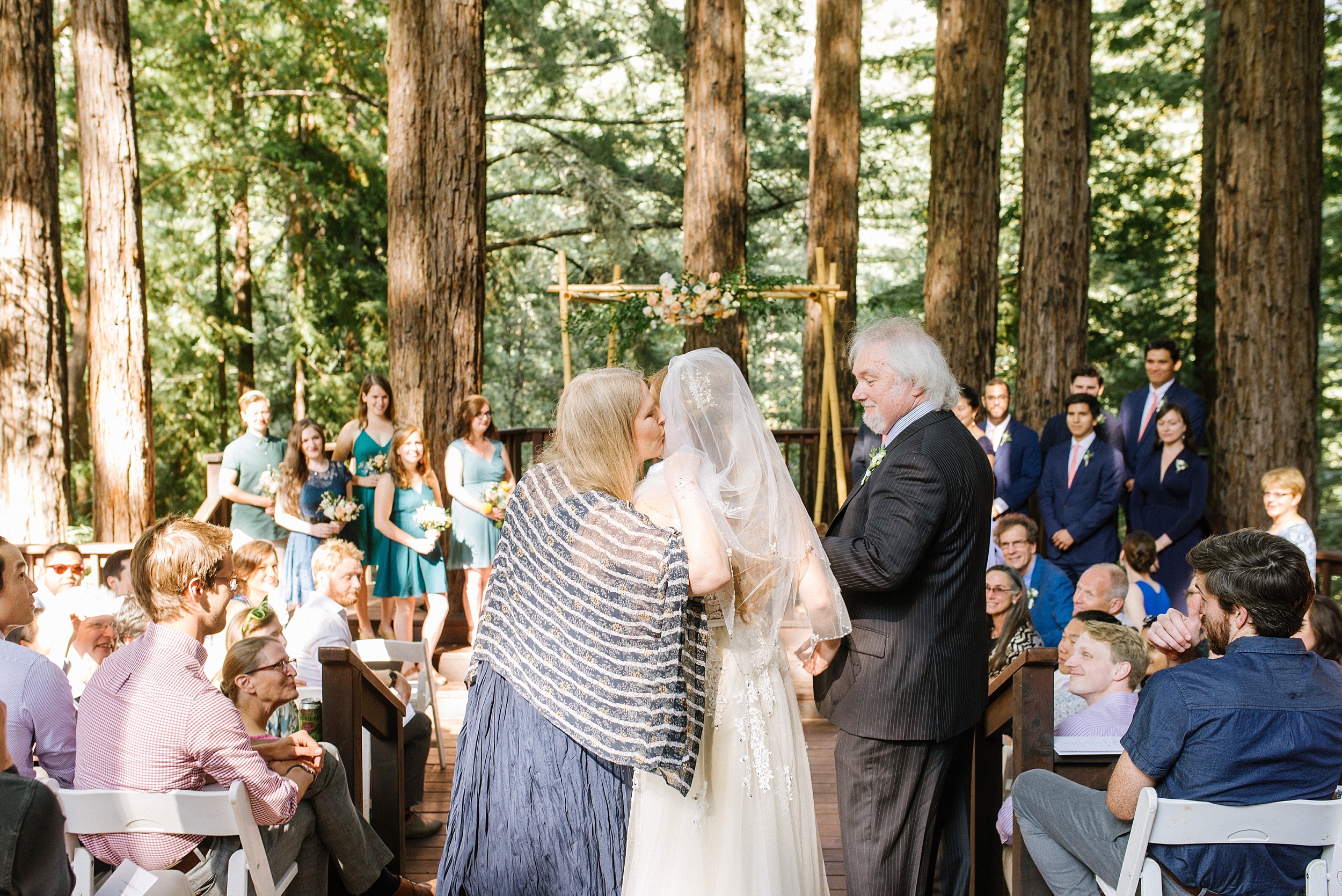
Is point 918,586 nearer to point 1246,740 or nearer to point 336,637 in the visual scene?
point 1246,740

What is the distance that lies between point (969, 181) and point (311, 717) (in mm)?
8143

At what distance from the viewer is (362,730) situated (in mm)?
3461

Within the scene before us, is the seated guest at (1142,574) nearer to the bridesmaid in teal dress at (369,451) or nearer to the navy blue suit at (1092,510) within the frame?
the navy blue suit at (1092,510)

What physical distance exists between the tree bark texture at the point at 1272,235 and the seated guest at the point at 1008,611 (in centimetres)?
306

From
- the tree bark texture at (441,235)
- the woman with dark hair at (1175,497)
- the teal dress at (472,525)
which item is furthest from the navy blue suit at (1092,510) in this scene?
the tree bark texture at (441,235)

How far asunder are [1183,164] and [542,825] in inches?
534

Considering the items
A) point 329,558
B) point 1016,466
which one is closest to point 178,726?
point 329,558

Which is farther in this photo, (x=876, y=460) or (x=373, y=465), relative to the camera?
(x=373, y=465)

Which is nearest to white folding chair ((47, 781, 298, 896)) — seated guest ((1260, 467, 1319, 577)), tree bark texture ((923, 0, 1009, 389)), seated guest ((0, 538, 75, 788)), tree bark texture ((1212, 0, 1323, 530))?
seated guest ((0, 538, 75, 788))

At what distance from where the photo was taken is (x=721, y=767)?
280 cm

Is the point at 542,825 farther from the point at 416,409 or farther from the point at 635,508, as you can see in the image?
the point at 416,409

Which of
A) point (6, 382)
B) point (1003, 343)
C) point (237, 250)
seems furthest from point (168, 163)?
point (1003, 343)

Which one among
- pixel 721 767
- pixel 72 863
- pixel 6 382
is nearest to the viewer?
pixel 72 863

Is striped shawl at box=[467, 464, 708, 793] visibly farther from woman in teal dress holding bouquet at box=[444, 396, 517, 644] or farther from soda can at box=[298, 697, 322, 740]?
Answer: woman in teal dress holding bouquet at box=[444, 396, 517, 644]
